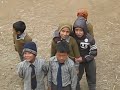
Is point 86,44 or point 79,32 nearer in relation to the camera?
point 79,32

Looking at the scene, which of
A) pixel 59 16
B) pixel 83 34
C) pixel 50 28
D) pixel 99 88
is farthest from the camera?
pixel 59 16

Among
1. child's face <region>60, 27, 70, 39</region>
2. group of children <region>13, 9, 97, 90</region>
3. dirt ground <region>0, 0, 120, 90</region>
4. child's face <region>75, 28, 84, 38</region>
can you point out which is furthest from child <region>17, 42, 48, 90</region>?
dirt ground <region>0, 0, 120, 90</region>

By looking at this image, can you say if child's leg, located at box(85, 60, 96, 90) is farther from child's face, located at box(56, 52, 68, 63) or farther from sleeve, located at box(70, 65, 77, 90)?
child's face, located at box(56, 52, 68, 63)

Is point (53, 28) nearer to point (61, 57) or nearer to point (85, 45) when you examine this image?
point (85, 45)

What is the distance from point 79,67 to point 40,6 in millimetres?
4410

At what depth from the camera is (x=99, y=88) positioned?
584 centimetres

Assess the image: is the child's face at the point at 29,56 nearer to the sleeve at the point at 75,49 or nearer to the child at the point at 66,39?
the child at the point at 66,39

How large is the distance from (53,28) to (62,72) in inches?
144

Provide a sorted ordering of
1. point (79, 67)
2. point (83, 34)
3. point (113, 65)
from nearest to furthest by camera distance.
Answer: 1. point (83, 34)
2. point (79, 67)
3. point (113, 65)

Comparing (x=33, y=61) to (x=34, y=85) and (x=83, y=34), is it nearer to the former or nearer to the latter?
(x=34, y=85)

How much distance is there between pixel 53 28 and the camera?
26.2 ft

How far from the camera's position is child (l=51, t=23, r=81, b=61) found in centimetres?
461

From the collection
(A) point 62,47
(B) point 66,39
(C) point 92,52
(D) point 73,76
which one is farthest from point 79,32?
(D) point 73,76

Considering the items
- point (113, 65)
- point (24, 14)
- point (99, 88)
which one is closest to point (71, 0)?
point (24, 14)
